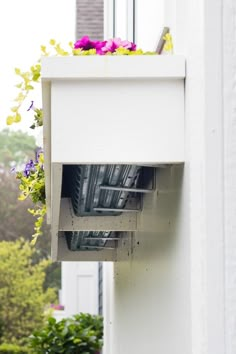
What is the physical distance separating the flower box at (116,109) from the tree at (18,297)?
1638cm

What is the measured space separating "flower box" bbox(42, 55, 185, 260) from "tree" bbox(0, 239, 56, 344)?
53.7 feet

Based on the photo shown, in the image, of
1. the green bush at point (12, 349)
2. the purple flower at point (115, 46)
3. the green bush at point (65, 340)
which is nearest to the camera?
the purple flower at point (115, 46)

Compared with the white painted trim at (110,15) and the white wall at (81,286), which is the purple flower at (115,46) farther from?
the white wall at (81,286)

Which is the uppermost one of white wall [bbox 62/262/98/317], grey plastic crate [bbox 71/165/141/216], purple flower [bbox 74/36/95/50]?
purple flower [bbox 74/36/95/50]

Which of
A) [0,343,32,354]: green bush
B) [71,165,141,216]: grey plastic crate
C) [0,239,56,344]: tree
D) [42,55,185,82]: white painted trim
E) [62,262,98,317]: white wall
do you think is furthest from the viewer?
[0,239,56,344]: tree

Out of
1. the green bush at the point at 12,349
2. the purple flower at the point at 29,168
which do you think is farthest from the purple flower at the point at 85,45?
the green bush at the point at 12,349

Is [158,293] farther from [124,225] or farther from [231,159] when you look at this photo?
[231,159]

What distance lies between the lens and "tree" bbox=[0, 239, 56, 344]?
18.6 metres

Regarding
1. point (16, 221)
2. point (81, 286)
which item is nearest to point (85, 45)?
point (81, 286)

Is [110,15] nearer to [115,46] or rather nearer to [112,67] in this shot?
[115,46]

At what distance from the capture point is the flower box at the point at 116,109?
2236mm

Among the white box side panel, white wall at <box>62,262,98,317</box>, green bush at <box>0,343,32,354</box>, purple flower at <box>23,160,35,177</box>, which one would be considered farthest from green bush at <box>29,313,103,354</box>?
the white box side panel

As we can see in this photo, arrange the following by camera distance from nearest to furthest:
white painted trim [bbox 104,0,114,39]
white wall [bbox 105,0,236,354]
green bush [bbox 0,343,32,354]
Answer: white wall [bbox 105,0,236,354]
white painted trim [bbox 104,0,114,39]
green bush [bbox 0,343,32,354]

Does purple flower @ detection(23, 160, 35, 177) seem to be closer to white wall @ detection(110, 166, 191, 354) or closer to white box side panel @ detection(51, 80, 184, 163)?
white wall @ detection(110, 166, 191, 354)
